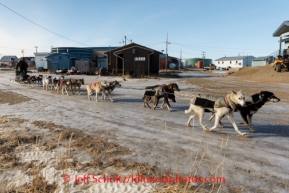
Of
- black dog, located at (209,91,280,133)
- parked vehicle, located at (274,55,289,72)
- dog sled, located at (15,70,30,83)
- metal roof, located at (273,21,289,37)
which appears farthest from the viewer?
metal roof, located at (273,21,289,37)

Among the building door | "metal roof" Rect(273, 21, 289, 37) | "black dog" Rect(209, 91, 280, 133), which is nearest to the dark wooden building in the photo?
the building door

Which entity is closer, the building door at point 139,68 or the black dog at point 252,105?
the black dog at point 252,105

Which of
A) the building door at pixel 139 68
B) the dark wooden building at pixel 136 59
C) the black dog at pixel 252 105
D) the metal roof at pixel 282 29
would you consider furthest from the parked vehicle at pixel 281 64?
the black dog at pixel 252 105

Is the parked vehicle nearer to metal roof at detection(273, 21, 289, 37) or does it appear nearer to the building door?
metal roof at detection(273, 21, 289, 37)

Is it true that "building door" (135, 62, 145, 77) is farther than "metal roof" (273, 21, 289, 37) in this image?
Yes

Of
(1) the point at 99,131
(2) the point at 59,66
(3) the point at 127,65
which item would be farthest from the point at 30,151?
(2) the point at 59,66

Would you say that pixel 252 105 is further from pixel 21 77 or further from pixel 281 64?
pixel 281 64

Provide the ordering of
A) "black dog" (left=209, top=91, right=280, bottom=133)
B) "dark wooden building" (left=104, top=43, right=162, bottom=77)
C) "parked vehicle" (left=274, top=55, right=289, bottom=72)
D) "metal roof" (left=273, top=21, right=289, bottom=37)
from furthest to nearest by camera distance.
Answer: "dark wooden building" (left=104, top=43, right=162, bottom=77) → "metal roof" (left=273, top=21, right=289, bottom=37) → "parked vehicle" (left=274, top=55, right=289, bottom=72) → "black dog" (left=209, top=91, right=280, bottom=133)

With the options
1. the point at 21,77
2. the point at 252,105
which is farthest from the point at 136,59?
the point at 252,105

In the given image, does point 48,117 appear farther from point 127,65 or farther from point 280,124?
point 127,65

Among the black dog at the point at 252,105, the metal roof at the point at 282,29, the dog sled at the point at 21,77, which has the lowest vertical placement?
the black dog at the point at 252,105

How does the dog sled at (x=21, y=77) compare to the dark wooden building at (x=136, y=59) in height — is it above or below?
below

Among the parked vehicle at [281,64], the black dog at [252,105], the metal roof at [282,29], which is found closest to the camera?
the black dog at [252,105]

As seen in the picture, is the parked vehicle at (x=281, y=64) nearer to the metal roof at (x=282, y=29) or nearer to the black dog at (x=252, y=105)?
the metal roof at (x=282, y=29)
